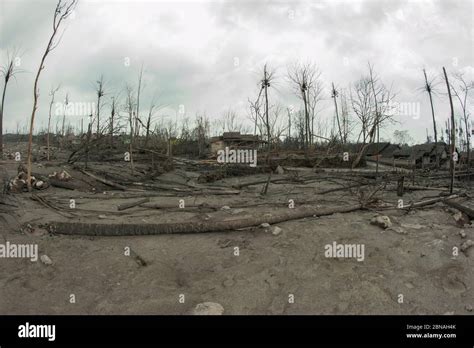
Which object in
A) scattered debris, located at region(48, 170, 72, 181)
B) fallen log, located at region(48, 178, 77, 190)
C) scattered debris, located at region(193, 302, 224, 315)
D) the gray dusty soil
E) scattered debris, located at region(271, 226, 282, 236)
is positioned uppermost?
scattered debris, located at region(48, 170, 72, 181)

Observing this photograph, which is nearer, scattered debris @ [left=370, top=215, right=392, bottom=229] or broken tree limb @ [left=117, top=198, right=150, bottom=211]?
scattered debris @ [left=370, top=215, right=392, bottom=229]

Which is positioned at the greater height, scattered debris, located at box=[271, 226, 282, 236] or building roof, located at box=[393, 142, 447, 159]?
building roof, located at box=[393, 142, 447, 159]

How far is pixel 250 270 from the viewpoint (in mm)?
5117

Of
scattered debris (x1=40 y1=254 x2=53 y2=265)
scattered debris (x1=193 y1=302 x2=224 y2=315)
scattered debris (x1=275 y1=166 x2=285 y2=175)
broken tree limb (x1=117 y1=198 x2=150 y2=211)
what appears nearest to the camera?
scattered debris (x1=193 y1=302 x2=224 y2=315)

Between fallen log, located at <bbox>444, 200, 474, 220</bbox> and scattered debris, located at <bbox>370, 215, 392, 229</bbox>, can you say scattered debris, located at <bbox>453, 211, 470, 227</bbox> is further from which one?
scattered debris, located at <bbox>370, 215, 392, 229</bbox>

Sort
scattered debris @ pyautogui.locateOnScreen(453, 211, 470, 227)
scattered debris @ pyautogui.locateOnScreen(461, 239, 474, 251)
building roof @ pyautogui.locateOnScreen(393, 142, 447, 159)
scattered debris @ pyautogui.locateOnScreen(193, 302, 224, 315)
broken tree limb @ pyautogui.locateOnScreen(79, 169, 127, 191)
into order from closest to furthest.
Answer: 1. scattered debris @ pyautogui.locateOnScreen(193, 302, 224, 315)
2. scattered debris @ pyautogui.locateOnScreen(461, 239, 474, 251)
3. scattered debris @ pyautogui.locateOnScreen(453, 211, 470, 227)
4. broken tree limb @ pyautogui.locateOnScreen(79, 169, 127, 191)
5. building roof @ pyautogui.locateOnScreen(393, 142, 447, 159)

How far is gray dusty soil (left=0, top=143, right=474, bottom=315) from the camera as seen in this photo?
4410 mm

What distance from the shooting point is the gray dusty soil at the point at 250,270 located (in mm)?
4410

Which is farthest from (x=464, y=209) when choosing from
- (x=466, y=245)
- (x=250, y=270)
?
(x=250, y=270)

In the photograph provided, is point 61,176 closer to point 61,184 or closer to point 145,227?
point 61,184

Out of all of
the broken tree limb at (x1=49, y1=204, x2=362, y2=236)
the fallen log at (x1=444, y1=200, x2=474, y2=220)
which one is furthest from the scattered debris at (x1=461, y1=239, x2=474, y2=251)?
the broken tree limb at (x1=49, y1=204, x2=362, y2=236)

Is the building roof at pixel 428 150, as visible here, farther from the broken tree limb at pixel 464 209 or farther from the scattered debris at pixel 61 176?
the scattered debris at pixel 61 176

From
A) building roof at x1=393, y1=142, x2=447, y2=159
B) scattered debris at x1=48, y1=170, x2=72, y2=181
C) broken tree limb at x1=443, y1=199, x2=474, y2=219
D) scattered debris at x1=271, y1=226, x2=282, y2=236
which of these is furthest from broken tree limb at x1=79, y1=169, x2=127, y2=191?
building roof at x1=393, y1=142, x2=447, y2=159
